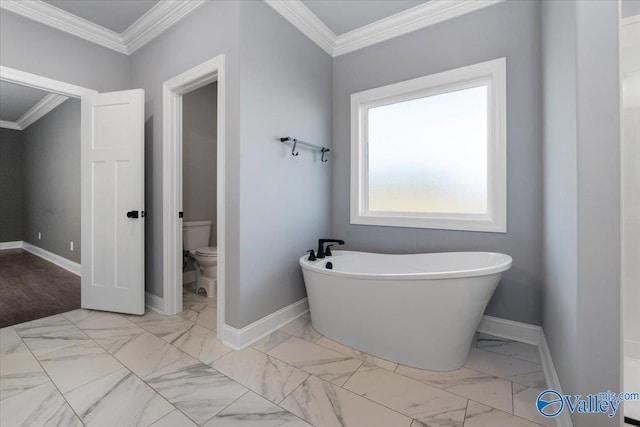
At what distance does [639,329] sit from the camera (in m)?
1.60

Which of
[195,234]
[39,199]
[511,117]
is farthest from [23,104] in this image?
[511,117]

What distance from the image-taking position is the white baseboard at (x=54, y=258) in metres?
3.66

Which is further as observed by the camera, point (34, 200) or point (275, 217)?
point (34, 200)

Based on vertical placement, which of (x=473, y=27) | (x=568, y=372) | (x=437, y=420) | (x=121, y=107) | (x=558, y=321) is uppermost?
(x=473, y=27)

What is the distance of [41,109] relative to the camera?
377 cm

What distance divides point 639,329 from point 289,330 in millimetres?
2183

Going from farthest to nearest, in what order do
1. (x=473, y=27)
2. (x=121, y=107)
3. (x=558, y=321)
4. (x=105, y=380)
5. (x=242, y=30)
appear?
(x=121, y=107) → (x=473, y=27) → (x=242, y=30) → (x=105, y=380) → (x=558, y=321)

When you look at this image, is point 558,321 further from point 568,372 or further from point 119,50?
point 119,50

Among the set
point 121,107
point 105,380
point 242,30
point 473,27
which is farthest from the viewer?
point 121,107

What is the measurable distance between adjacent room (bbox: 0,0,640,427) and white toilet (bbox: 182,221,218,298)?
0.11 ft

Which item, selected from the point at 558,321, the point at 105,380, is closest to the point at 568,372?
the point at 558,321

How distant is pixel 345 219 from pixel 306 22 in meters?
1.81

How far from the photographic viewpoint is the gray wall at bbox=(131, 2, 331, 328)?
76.5 inches

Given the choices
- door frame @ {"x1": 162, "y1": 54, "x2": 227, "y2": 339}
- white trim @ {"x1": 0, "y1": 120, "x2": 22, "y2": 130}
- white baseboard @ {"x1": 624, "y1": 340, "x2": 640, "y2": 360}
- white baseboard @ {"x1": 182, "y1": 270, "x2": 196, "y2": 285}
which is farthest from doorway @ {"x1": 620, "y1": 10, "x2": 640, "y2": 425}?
white trim @ {"x1": 0, "y1": 120, "x2": 22, "y2": 130}
